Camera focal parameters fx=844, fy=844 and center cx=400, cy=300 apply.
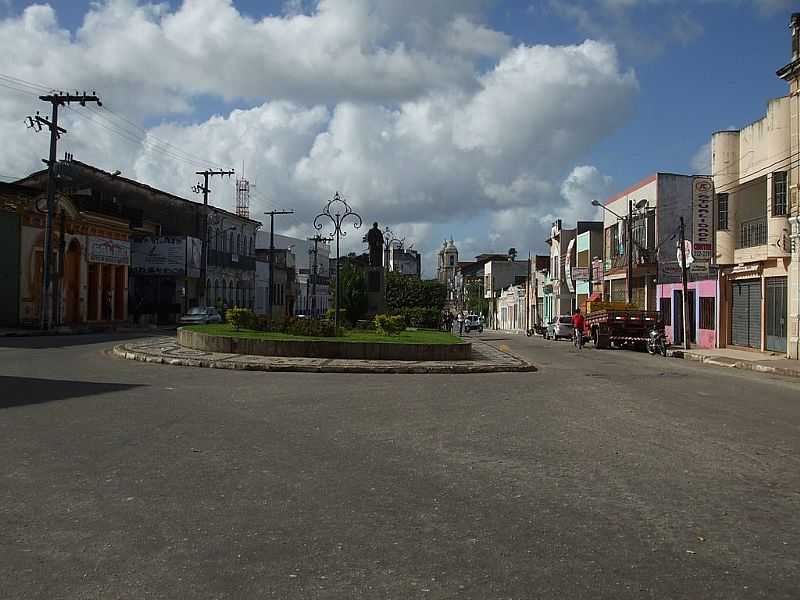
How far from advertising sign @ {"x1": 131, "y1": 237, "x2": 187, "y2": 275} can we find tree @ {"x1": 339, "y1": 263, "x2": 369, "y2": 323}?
94.1ft

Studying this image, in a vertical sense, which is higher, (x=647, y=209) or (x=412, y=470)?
(x=647, y=209)

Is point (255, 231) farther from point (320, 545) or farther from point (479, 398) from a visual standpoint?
point (320, 545)

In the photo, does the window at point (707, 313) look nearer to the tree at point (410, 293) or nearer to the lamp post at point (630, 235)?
the lamp post at point (630, 235)

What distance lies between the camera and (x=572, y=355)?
31500mm

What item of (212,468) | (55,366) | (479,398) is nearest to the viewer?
(212,468)

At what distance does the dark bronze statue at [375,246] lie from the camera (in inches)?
1502

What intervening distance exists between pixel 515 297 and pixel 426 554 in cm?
9389

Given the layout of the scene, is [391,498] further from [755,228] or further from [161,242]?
[161,242]

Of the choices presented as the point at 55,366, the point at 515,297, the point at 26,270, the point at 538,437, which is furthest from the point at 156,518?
the point at 515,297

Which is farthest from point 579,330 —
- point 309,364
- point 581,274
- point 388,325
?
point 581,274

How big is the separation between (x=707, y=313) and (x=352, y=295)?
17.2 m

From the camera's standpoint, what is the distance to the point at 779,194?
30.5m

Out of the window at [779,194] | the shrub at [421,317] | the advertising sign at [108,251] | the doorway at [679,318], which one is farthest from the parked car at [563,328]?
the advertising sign at [108,251]

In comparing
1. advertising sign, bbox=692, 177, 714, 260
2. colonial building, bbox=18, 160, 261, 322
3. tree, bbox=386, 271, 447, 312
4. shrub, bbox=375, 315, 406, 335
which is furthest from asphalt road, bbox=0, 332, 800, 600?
colonial building, bbox=18, 160, 261, 322
